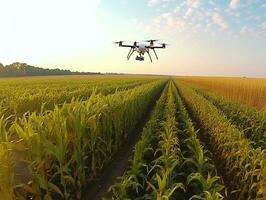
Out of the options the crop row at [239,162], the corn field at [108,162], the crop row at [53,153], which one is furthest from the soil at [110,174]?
the crop row at [239,162]

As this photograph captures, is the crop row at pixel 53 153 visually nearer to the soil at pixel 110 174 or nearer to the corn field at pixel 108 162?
the corn field at pixel 108 162

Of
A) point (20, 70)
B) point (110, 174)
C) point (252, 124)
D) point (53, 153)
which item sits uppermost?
point (53, 153)

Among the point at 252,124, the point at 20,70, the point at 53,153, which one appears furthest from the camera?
the point at 20,70

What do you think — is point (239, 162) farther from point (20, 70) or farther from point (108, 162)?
point (20, 70)

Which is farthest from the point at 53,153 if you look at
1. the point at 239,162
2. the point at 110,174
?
the point at 239,162

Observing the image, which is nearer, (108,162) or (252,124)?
(108,162)

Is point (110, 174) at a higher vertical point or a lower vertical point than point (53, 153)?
lower

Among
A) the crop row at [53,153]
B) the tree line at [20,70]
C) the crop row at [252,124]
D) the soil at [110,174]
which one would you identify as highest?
the crop row at [53,153]

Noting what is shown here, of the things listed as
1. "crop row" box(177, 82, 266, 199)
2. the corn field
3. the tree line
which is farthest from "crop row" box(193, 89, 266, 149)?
the tree line

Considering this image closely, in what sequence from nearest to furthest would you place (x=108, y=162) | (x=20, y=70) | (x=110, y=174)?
1. (x=110, y=174)
2. (x=108, y=162)
3. (x=20, y=70)

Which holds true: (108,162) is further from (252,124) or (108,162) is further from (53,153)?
(252,124)
